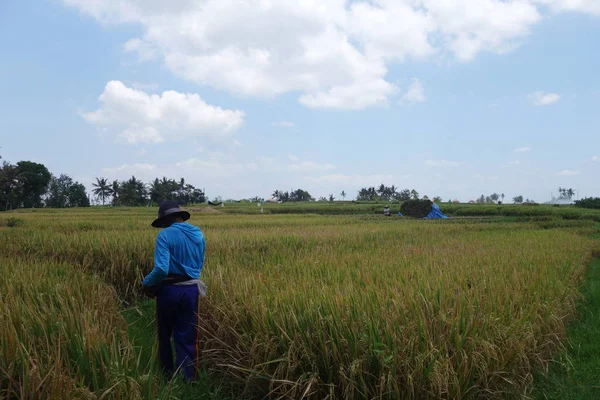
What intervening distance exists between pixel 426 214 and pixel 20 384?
97.0ft

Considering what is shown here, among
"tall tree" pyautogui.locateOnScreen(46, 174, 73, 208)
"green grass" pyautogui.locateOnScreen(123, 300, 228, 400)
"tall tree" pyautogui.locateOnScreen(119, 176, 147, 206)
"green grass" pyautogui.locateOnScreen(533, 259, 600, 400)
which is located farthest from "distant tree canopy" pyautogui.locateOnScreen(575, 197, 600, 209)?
"tall tree" pyautogui.locateOnScreen(46, 174, 73, 208)

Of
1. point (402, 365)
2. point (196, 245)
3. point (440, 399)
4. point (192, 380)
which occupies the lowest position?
point (192, 380)

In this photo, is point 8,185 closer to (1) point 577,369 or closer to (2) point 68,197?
(2) point 68,197

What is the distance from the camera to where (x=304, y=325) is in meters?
2.79

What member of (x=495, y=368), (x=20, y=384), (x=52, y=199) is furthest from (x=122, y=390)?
(x=52, y=199)

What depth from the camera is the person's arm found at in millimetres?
3404

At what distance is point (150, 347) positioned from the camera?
13.8 feet

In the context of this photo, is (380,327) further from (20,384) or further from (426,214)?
(426,214)

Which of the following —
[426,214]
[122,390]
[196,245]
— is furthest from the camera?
[426,214]

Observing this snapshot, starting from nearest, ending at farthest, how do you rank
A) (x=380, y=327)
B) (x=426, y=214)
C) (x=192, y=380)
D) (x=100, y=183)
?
1. (x=380, y=327)
2. (x=192, y=380)
3. (x=426, y=214)
4. (x=100, y=183)

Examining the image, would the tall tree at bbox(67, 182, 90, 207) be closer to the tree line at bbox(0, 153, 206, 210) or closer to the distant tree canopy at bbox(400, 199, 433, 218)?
the tree line at bbox(0, 153, 206, 210)

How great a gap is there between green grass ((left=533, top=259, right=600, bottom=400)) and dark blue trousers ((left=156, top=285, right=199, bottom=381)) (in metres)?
2.83

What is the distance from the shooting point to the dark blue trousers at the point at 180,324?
11.7 feet

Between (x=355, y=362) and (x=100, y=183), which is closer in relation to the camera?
(x=355, y=362)
